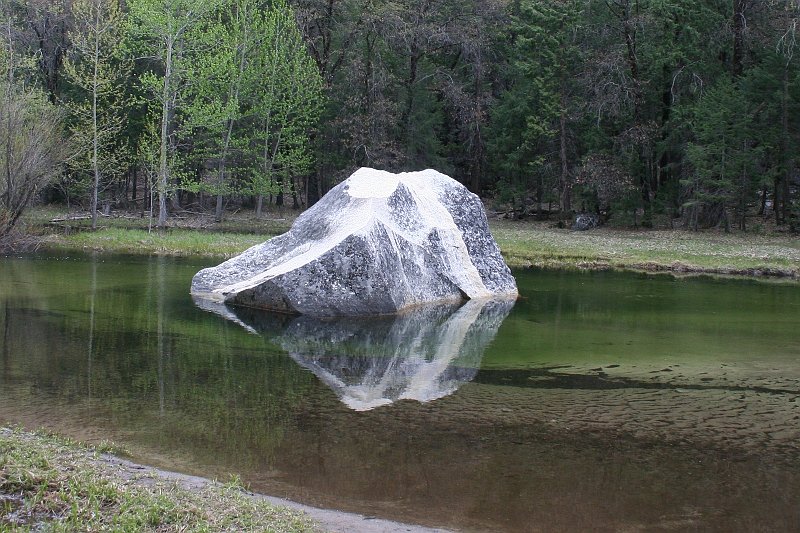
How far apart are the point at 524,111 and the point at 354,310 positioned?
29.5 m

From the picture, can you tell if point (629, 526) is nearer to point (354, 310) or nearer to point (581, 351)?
point (581, 351)

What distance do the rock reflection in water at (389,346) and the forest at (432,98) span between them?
64.9ft

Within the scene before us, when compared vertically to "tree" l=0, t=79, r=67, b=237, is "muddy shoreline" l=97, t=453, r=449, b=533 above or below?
below

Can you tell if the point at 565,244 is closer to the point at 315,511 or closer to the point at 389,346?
the point at 389,346

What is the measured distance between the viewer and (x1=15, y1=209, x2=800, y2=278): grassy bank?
26797 mm

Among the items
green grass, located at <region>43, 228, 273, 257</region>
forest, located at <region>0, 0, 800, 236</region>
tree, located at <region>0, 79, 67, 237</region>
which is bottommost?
green grass, located at <region>43, 228, 273, 257</region>

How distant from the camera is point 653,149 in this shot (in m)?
41.8

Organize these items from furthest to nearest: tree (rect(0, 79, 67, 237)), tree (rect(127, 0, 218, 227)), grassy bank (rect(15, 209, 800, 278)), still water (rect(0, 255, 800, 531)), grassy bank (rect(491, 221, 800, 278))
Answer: tree (rect(127, 0, 218, 227))
tree (rect(0, 79, 67, 237))
grassy bank (rect(15, 209, 800, 278))
grassy bank (rect(491, 221, 800, 278))
still water (rect(0, 255, 800, 531))

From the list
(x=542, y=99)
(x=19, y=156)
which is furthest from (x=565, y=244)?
(x=19, y=156)

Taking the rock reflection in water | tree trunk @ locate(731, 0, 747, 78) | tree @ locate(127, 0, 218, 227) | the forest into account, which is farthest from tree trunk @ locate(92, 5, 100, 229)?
tree trunk @ locate(731, 0, 747, 78)

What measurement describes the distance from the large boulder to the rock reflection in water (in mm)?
435

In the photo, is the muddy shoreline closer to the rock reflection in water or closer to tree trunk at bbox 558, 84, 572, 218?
the rock reflection in water

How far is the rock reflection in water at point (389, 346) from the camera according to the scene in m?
11.2

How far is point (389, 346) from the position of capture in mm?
14203
